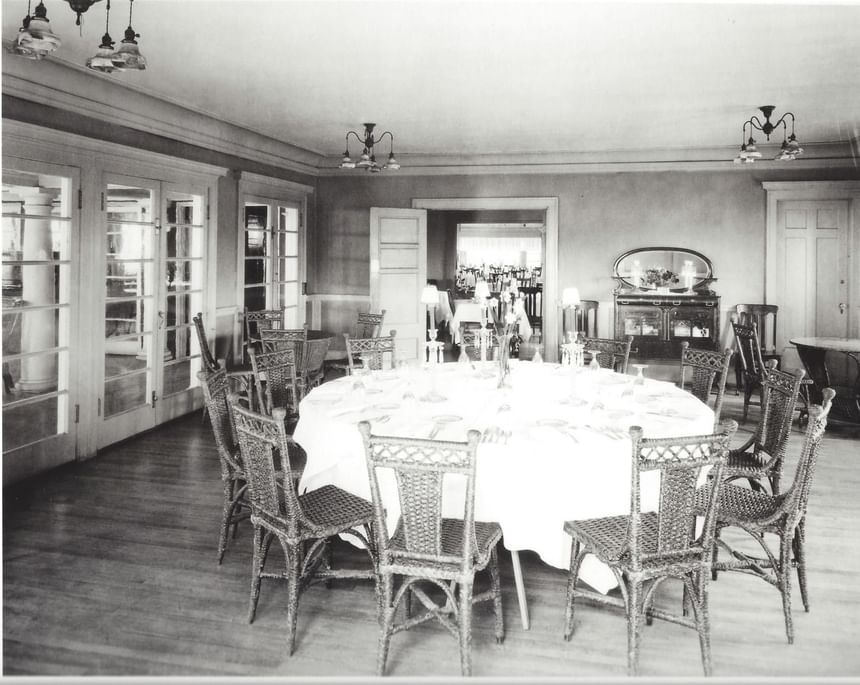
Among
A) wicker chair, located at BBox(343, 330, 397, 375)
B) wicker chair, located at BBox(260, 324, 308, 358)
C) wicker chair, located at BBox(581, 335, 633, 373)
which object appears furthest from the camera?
wicker chair, located at BBox(260, 324, 308, 358)

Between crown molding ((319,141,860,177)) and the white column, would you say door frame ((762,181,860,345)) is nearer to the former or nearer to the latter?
crown molding ((319,141,860,177))

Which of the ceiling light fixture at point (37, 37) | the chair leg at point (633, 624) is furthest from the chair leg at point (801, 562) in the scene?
the ceiling light fixture at point (37, 37)

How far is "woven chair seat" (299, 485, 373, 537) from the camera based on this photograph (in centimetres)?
275

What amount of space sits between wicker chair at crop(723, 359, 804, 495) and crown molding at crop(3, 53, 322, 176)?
4.68m

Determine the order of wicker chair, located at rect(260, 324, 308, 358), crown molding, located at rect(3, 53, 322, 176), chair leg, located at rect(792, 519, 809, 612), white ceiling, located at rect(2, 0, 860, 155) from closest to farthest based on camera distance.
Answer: chair leg, located at rect(792, 519, 809, 612)
white ceiling, located at rect(2, 0, 860, 155)
crown molding, located at rect(3, 53, 322, 176)
wicker chair, located at rect(260, 324, 308, 358)

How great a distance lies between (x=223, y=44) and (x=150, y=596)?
10.4 feet

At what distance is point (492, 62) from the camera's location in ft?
14.9

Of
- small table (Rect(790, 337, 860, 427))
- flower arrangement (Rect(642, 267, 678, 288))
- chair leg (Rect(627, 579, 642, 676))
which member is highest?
flower arrangement (Rect(642, 267, 678, 288))

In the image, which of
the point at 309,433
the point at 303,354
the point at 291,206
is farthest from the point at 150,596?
the point at 291,206

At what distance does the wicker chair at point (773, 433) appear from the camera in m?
3.26

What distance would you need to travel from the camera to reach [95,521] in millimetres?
3854

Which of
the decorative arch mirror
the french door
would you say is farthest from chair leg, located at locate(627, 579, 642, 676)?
the decorative arch mirror

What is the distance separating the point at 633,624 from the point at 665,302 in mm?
6047

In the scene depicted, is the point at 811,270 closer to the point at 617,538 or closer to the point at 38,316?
the point at 617,538
